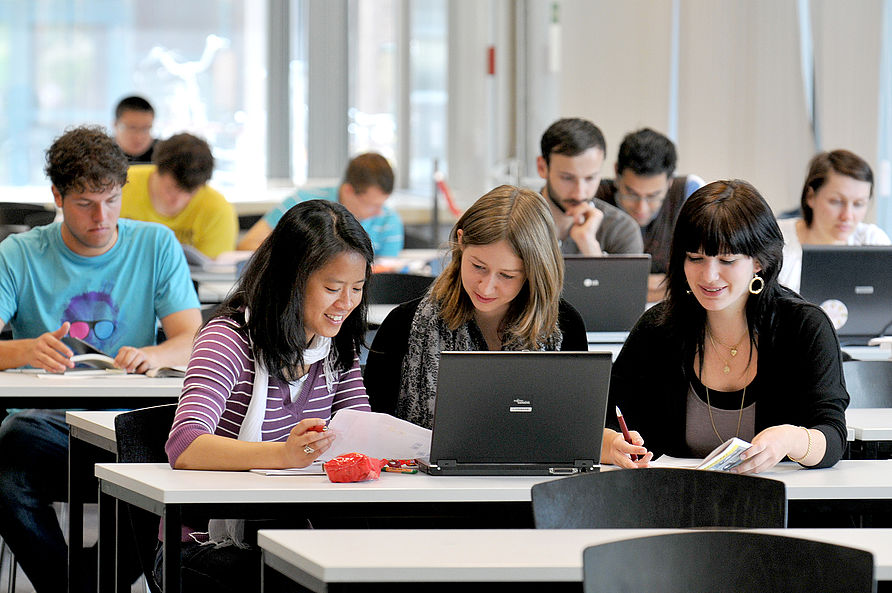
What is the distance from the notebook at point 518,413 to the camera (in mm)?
2109

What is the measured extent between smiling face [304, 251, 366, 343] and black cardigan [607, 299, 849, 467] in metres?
0.61

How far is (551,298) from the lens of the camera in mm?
2600

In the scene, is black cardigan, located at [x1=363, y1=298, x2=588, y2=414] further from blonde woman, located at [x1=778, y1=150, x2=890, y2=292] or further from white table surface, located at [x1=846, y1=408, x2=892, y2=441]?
blonde woman, located at [x1=778, y1=150, x2=890, y2=292]

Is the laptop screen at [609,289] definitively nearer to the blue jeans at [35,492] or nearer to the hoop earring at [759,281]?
the hoop earring at [759,281]

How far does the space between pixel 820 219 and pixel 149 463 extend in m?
2.82

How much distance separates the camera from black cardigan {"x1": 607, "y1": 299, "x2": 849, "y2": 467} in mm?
2469

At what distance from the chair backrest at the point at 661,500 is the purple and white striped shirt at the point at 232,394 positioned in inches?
27.3

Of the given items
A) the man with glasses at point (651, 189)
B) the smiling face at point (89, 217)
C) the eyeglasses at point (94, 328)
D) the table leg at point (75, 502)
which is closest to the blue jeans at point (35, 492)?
the table leg at point (75, 502)

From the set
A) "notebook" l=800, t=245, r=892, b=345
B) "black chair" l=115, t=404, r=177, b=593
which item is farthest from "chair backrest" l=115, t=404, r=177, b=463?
"notebook" l=800, t=245, r=892, b=345

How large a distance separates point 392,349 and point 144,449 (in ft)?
1.88

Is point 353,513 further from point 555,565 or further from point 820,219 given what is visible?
point 820,219

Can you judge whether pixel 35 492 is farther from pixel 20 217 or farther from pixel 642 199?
pixel 20 217

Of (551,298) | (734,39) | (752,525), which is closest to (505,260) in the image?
(551,298)

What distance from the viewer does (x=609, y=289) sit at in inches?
147
